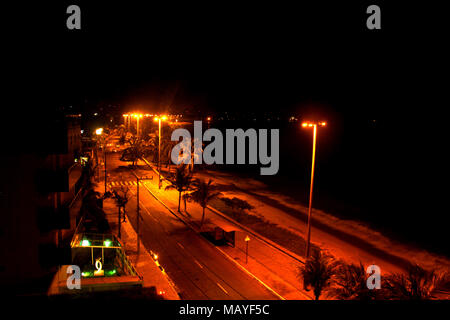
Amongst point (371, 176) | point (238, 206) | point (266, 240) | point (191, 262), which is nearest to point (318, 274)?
point (191, 262)

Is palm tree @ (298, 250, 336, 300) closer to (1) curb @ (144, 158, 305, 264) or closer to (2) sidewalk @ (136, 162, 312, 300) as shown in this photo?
(2) sidewalk @ (136, 162, 312, 300)

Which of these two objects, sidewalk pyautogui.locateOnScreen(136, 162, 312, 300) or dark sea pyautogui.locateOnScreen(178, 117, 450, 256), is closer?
sidewalk pyautogui.locateOnScreen(136, 162, 312, 300)

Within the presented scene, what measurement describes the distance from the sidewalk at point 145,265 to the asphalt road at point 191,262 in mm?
605

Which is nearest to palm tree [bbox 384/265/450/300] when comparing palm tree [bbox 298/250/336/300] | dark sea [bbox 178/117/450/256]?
palm tree [bbox 298/250/336/300]

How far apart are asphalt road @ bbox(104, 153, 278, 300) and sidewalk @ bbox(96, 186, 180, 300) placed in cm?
60

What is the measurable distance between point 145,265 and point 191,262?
110 inches

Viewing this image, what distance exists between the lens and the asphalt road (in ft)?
55.5

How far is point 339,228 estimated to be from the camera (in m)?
31.8

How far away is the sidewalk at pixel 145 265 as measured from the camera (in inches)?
643

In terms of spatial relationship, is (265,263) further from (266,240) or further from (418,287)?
(418,287)

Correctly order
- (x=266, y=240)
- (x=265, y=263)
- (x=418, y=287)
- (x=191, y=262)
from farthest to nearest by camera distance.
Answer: (x=266, y=240), (x=265, y=263), (x=191, y=262), (x=418, y=287)

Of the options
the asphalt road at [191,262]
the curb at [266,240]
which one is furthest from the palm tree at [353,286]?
the curb at [266,240]

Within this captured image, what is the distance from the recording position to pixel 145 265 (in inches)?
755
